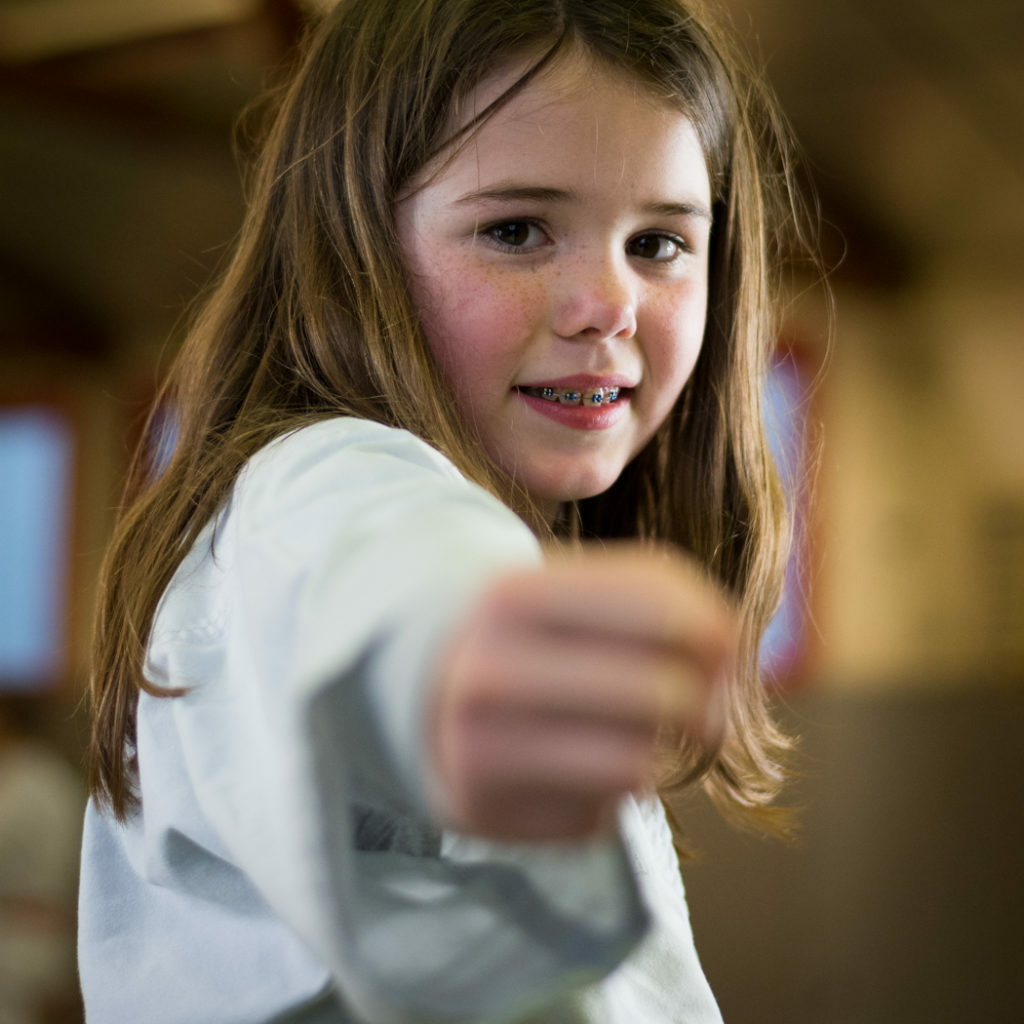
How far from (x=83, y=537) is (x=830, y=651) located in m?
3.06

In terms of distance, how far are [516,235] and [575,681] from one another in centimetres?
43

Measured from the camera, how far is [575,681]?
0.32 metres

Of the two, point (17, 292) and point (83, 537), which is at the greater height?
point (17, 292)

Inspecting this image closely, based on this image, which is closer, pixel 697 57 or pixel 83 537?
pixel 697 57

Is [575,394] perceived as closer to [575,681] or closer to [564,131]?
[564,131]

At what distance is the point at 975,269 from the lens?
427cm

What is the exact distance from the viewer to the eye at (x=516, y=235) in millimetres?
701

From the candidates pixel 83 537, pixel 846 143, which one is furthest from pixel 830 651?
pixel 83 537

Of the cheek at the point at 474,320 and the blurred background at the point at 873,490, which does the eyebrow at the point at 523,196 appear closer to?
the cheek at the point at 474,320

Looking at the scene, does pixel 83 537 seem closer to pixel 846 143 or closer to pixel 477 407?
pixel 846 143

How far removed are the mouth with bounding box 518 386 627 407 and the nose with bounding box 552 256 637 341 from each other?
4 centimetres

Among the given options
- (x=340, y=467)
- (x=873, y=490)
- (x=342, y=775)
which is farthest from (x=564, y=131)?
(x=873, y=490)

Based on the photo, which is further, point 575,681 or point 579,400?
point 579,400

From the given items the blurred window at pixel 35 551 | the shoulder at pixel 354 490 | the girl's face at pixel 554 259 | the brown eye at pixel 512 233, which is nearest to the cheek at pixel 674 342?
the girl's face at pixel 554 259
